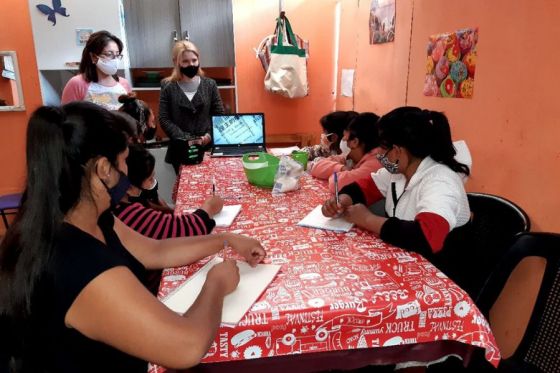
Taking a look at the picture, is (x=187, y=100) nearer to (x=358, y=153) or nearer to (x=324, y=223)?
(x=358, y=153)

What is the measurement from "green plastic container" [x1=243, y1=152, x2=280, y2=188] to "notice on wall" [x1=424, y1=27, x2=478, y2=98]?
3.07 ft

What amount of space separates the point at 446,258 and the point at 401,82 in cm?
145

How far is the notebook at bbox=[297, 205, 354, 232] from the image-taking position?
4.63 ft

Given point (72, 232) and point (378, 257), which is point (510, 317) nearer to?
point (378, 257)

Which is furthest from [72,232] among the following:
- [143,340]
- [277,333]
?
[277,333]

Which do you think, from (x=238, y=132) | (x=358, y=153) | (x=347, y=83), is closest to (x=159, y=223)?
(x=358, y=153)

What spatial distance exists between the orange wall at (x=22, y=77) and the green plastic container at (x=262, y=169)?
100 inches

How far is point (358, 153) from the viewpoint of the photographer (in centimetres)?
211

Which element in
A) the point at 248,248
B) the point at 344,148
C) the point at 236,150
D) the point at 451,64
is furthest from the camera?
the point at 236,150

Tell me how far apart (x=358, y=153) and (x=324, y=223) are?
0.76 metres

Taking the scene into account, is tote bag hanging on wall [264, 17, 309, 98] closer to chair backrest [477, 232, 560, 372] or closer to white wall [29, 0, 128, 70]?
white wall [29, 0, 128, 70]

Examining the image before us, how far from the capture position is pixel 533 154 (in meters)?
1.48

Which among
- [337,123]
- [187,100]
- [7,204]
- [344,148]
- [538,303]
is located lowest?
[7,204]

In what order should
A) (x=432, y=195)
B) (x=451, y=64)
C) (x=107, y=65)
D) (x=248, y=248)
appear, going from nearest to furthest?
(x=248, y=248) < (x=432, y=195) < (x=451, y=64) < (x=107, y=65)
